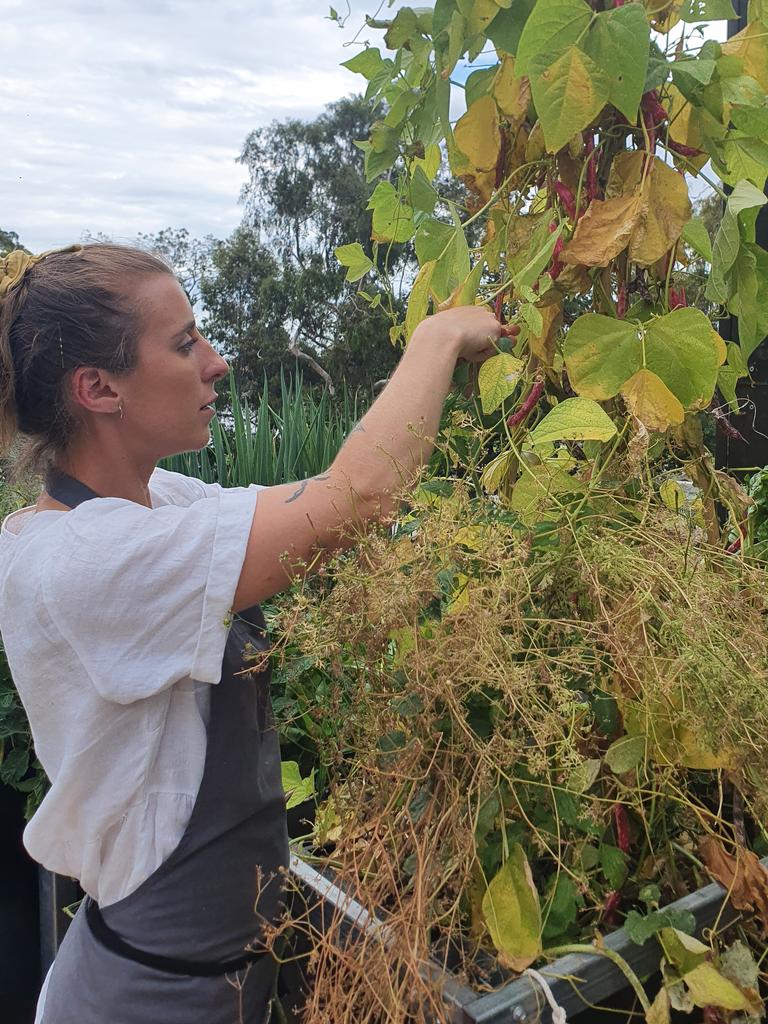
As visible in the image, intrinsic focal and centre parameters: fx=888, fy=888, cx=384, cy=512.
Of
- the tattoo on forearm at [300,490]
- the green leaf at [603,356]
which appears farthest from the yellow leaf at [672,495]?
the tattoo on forearm at [300,490]

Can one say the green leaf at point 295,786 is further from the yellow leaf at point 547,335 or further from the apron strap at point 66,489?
the yellow leaf at point 547,335

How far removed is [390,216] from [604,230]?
16.1 inches

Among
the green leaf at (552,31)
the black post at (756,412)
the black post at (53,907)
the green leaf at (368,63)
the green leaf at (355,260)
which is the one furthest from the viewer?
the black post at (756,412)

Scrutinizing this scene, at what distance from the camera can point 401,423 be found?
901 mm

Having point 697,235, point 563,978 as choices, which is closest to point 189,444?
point 697,235

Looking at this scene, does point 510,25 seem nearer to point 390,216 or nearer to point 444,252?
point 444,252

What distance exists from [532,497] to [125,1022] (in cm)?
76

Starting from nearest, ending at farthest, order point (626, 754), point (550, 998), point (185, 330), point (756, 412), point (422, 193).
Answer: point (550, 998) → point (626, 754) → point (422, 193) → point (185, 330) → point (756, 412)

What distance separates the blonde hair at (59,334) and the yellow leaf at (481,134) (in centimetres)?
43

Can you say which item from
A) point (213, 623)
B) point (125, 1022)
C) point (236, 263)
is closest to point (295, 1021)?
point (125, 1022)

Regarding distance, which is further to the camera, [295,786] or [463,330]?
[295,786]

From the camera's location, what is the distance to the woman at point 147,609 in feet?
2.90

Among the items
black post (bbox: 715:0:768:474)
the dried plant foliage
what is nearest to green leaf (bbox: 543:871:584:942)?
the dried plant foliage

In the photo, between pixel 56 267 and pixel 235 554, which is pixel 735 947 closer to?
pixel 235 554
